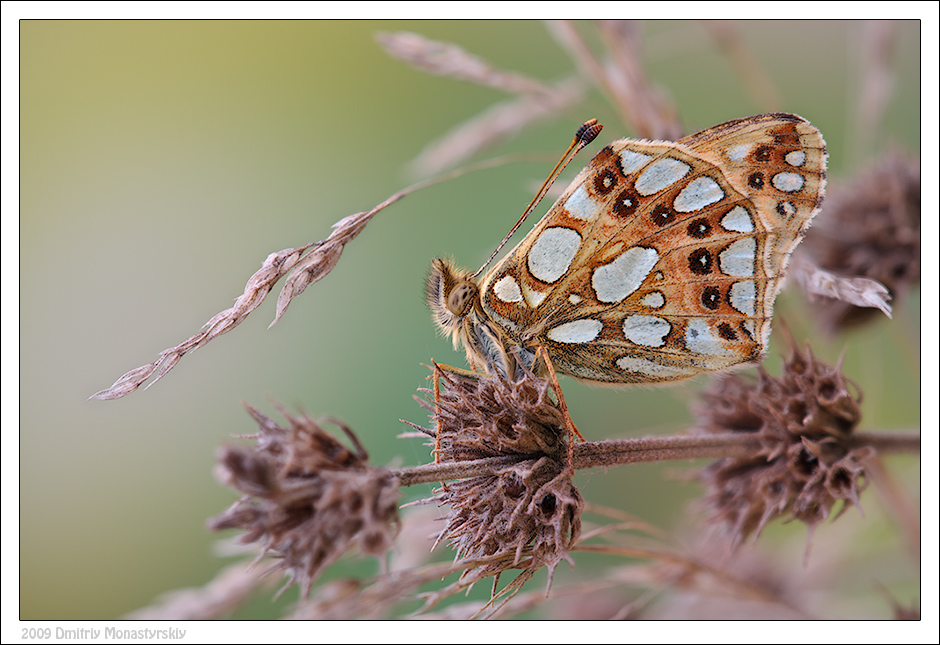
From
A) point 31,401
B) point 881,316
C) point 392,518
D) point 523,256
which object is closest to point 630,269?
point 523,256

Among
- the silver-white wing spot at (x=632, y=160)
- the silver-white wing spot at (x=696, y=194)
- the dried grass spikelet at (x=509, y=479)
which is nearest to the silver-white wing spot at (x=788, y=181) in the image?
the silver-white wing spot at (x=696, y=194)

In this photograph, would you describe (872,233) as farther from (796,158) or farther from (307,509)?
(307,509)

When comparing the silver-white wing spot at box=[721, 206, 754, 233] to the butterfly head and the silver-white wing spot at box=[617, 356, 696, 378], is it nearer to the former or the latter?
the silver-white wing spot at box=[617, 356, 696, 378]

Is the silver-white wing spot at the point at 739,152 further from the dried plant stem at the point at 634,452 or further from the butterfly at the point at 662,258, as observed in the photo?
the dried plant stem at the point at 634,452

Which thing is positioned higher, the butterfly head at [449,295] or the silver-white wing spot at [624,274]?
the butterfly head at [449,295]

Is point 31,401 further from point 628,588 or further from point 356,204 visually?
point 628,588

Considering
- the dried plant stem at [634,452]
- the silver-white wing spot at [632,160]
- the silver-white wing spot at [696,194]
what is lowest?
the dried plant stem at [634,452]

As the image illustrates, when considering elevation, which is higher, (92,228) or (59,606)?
(92,228)
